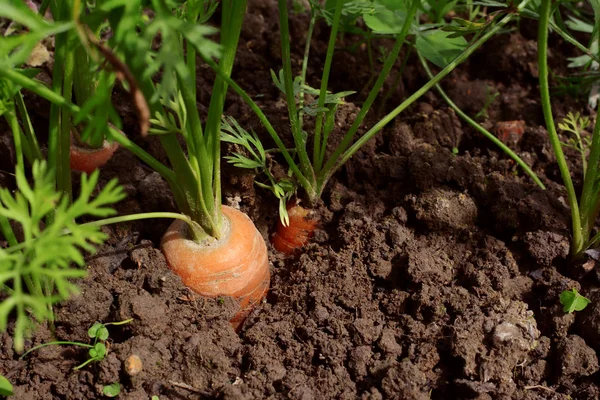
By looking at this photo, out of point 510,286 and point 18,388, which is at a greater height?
point 510,286

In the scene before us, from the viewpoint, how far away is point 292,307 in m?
1.38

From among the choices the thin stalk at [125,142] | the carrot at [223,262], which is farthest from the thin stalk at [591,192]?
the thin stalk at [125,142]

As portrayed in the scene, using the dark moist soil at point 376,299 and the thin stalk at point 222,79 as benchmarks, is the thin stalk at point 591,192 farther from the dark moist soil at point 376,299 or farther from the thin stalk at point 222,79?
the thin stalk at point 222,79

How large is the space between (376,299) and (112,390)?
0.57 metres

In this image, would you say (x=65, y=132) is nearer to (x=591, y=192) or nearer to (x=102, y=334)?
(x=102, y=334)

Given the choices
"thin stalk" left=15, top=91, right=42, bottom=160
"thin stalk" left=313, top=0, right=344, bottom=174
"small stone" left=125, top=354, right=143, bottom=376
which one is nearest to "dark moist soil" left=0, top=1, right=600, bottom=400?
"small stone" left=125, top=354, right=143, bottom=376

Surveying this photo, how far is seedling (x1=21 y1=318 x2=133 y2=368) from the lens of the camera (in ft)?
3.86

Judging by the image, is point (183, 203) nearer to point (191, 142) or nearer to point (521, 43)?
point (191, 142)

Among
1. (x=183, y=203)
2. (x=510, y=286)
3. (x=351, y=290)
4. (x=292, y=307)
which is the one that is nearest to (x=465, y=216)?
(x=510, y=286)

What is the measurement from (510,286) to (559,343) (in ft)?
0.51

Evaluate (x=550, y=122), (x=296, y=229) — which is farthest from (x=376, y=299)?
Answer: (x=550, y=122)

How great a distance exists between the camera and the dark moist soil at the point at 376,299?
1205 mm

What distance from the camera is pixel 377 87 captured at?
4.30ft

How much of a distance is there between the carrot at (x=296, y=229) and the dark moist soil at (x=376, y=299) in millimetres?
34
